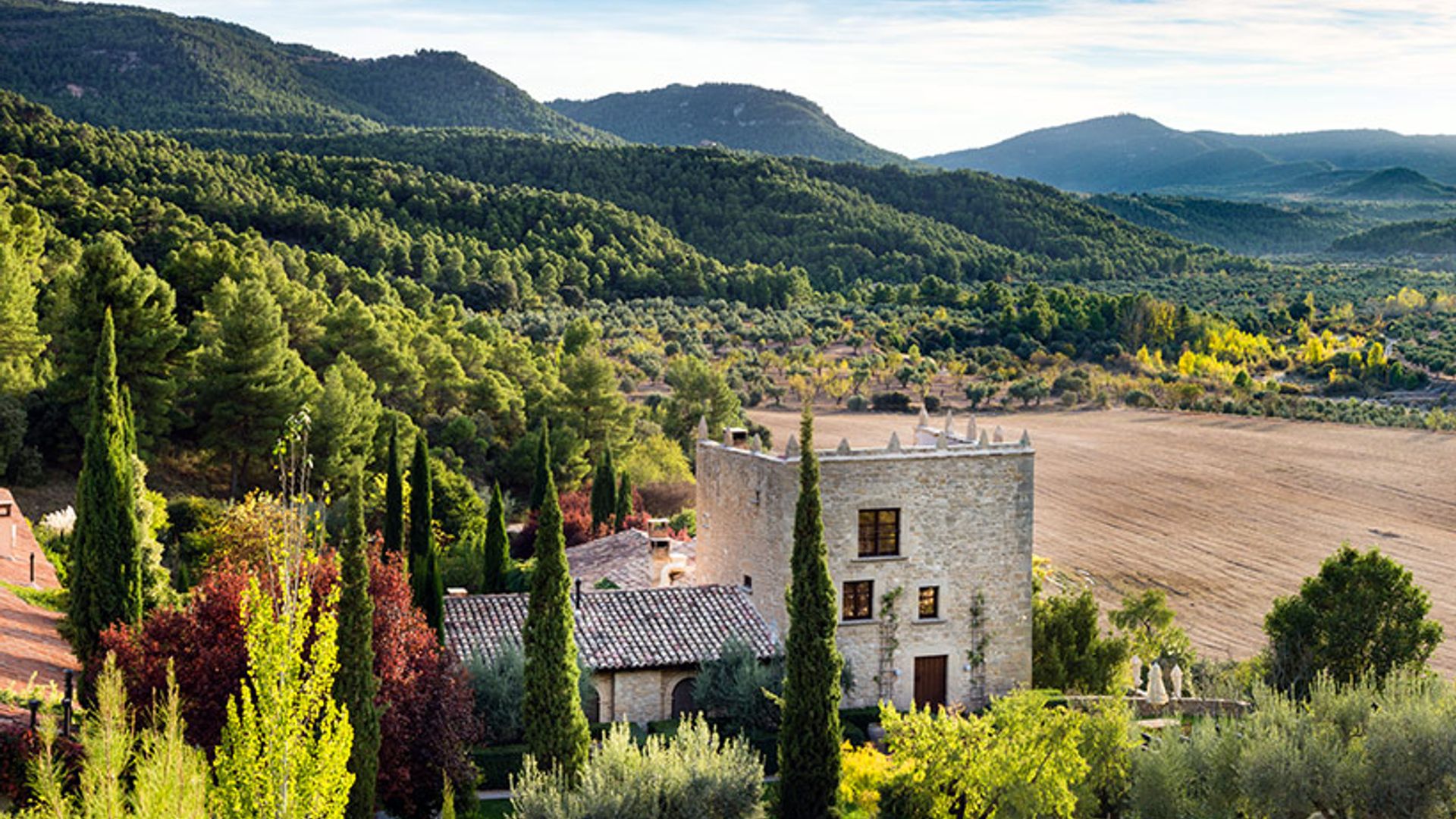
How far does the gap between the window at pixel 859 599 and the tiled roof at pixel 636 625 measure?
1403 millimetres

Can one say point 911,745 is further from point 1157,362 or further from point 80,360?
point 1157,362

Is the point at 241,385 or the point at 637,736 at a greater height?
the point at 241,385

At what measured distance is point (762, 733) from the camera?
2311cm

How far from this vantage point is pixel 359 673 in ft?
53.5

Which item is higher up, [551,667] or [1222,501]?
[551,667]

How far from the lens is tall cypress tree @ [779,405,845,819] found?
62.2ft

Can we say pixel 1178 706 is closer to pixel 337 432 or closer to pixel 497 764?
pixel 497 764

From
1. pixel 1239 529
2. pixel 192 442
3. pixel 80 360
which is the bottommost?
pixel 1239 529

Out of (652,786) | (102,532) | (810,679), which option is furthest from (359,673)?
(810,679)

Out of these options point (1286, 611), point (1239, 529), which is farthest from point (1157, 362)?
point (1286, 611)

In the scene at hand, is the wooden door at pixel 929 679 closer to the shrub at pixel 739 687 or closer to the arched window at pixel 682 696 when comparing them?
the shrub at pixel 739 687

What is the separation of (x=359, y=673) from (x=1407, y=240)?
535 ft

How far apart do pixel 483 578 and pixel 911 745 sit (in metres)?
13.1

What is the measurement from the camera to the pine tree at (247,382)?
35656mm
